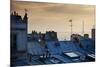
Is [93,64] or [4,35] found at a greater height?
[4,35]

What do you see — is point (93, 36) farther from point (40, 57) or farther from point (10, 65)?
point (10, 65)

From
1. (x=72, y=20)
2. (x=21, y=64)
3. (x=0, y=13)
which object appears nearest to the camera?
(x=0, y=13)

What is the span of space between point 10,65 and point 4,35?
443 millimetres

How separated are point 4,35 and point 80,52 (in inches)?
49.4

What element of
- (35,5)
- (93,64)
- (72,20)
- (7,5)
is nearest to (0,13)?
(7,5)

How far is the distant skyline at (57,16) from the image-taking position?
9.85ft

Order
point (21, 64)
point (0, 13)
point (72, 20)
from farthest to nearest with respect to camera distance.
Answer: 1. point (72, 20)
2. point (21, 64)
3. point (0, 13)

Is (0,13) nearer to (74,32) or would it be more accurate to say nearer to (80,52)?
(74,32)

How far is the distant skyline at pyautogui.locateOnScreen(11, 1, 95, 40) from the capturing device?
3002 mm

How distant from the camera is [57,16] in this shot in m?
3.13

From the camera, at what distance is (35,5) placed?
Answer: 3021mm

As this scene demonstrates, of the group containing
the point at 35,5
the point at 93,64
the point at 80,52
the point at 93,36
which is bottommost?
the point at 93,64
